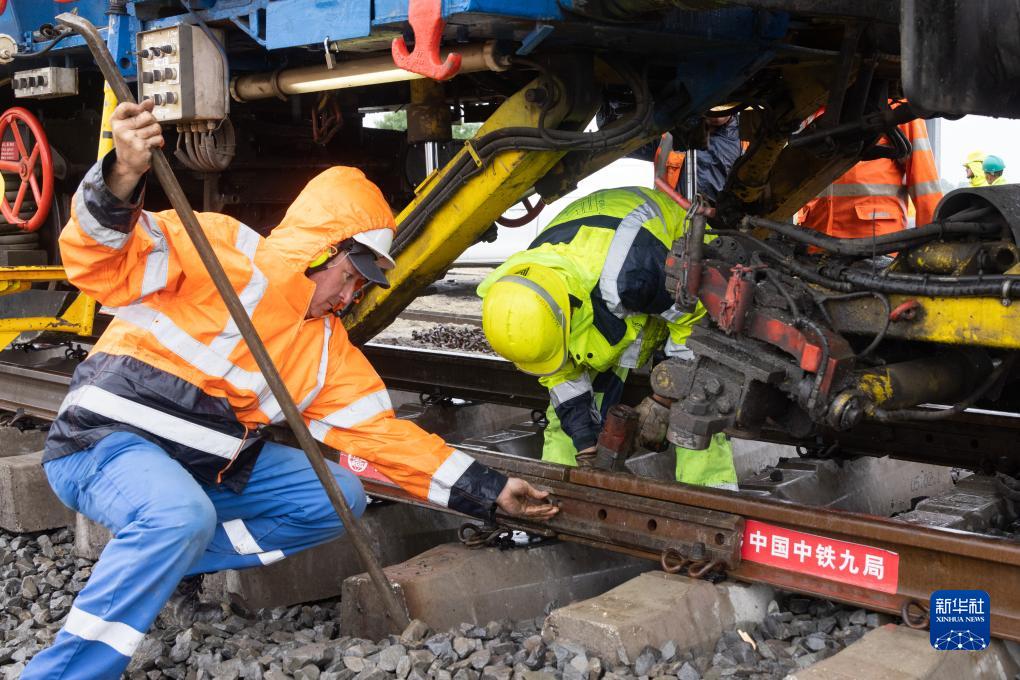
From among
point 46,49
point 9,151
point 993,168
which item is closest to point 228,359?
point 46,49

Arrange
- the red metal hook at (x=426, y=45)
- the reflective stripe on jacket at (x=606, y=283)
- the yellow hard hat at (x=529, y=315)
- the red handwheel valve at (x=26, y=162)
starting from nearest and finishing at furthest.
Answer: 1. the red metal hook at (x=426, y=45)
2. the yellow hard hat at (x=529, y=315)
3. the reflective stripe on jacket at (x=606, y=283)
4. the red handwheel valve at (x=26, y=162)

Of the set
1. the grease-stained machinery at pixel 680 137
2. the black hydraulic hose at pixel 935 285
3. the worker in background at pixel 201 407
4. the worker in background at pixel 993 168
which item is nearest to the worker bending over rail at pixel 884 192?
the grease-stained machinery at pixel 680 137

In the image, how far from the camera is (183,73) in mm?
5031

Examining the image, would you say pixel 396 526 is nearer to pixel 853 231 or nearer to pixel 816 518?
pixel 816 518

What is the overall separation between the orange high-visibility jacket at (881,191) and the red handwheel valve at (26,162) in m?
4.80

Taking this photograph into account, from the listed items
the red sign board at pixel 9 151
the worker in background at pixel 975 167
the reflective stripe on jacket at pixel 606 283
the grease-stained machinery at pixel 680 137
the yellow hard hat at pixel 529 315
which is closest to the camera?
the grease-stained machinery at pixel 680 137

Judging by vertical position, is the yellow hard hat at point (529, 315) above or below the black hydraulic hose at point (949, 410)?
above

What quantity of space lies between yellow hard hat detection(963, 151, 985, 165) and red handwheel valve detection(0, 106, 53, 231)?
26.0 feet

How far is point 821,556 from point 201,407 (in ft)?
6.37

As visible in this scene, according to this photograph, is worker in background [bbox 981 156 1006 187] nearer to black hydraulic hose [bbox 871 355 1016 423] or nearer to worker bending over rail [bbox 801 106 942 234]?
worker bending over rail [bbox 801 106 942 234]

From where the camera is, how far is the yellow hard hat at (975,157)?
34.4ft

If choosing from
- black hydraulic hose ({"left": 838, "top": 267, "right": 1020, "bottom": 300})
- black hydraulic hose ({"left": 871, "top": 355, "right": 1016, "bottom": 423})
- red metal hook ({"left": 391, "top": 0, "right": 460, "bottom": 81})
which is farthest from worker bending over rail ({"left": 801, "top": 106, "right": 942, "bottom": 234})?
red metal hook ({"left": 391, "top": 0, "right": 460, "bottom": 81})

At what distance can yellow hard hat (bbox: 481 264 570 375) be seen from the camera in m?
4.19

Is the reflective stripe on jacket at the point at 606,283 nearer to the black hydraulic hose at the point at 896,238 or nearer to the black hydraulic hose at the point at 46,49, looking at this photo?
the black hydraulic hose at the point at 896,238
